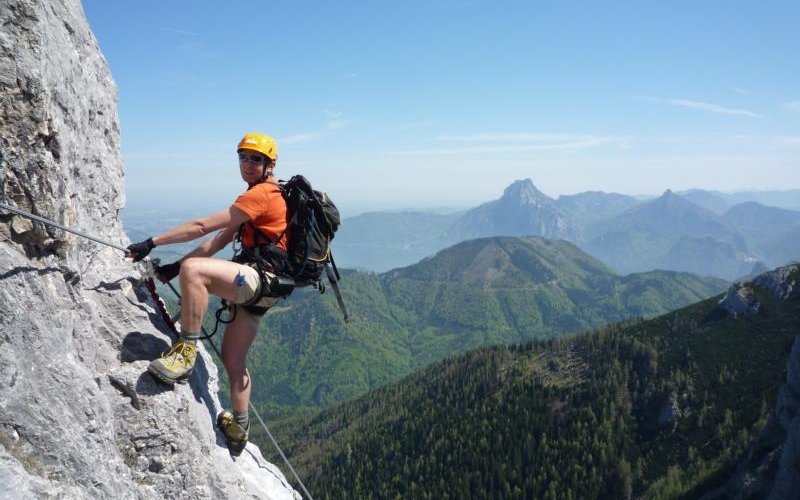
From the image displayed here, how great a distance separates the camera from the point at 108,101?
1053 centimetres

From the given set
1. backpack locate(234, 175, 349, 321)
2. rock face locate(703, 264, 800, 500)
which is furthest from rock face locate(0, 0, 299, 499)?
rock face locate(703, 264, 800, 500)

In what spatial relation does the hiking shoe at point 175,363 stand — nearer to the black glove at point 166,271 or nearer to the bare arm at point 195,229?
the black glove at point 166,271

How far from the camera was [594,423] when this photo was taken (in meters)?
142

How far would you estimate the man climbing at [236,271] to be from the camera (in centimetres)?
855

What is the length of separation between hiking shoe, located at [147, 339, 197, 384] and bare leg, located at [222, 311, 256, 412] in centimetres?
105

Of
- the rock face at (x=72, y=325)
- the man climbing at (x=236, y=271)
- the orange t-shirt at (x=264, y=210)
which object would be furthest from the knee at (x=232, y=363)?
the orange t-shirt at (x=264, y=210)

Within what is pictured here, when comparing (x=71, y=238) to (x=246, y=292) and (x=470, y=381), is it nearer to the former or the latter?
(x=246, y=292)

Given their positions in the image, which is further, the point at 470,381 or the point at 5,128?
the point at 470,381

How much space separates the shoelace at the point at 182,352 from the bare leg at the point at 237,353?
100 centimetres

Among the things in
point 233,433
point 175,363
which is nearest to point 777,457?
point 233,433

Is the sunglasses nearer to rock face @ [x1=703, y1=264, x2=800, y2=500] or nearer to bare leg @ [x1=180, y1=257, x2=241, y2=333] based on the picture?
bare leg @ [x1=180, y1=257, x2=241, y2=333]

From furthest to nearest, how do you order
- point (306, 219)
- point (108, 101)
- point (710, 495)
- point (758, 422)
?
point (758, 422) → point (710, 495) → point (108, 101) → point (306, 219)

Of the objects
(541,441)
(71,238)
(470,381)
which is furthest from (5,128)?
(470,381)

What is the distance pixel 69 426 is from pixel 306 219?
16.4 feet
